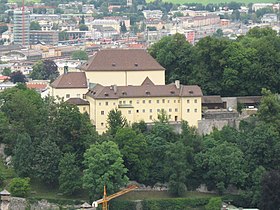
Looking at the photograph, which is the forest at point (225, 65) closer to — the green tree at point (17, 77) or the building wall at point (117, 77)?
the building wall at point (117, 77)

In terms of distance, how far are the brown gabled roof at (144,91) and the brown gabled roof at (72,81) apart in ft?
3.25

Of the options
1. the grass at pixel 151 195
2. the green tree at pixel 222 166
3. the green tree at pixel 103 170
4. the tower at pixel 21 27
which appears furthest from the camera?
the tower at pixel 21 27

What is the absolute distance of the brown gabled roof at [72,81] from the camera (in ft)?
200

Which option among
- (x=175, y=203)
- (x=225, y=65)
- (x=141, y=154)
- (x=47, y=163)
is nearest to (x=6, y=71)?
(x=225, y=65)

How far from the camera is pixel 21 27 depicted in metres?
152

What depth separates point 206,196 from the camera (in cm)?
5588

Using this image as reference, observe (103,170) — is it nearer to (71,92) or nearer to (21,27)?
(71,92)

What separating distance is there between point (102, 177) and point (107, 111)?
5240 millimetres

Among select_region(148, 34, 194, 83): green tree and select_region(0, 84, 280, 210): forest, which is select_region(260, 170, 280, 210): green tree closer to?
select_region(0, 84, 280, 210): forest

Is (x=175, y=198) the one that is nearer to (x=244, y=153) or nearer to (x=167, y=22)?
(x=244, y=153)

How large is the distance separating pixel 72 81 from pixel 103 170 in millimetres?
7840

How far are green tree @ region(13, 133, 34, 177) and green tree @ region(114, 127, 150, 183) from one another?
3.90 meters

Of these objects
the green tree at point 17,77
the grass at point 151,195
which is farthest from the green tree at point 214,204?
the green tree at point 17,77

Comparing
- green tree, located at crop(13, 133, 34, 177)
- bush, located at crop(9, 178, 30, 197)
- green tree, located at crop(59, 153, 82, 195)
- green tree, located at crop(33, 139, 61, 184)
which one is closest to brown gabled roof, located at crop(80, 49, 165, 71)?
green tree, located at crop(13, 133, 34, 177)
